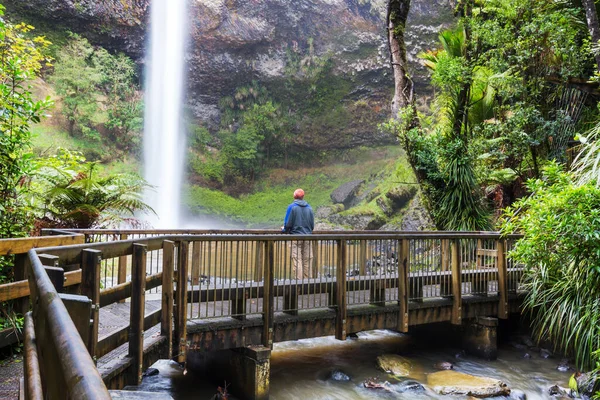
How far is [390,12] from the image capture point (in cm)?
1328

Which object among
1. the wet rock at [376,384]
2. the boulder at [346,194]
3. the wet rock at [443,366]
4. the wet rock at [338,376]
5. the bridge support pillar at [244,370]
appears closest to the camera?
the bridge support pillar at [244,370]

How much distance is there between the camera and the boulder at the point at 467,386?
6.45 meters

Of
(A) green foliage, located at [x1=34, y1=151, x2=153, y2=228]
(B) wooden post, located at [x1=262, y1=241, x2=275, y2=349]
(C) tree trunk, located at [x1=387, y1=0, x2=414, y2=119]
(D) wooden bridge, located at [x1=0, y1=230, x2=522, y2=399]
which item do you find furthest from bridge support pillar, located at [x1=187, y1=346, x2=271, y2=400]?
(C) tree trunk, located at [x1=387, y1=0, x2=414, y2=119]

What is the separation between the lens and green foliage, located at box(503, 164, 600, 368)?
6512mm

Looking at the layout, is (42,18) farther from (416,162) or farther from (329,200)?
(416,162)

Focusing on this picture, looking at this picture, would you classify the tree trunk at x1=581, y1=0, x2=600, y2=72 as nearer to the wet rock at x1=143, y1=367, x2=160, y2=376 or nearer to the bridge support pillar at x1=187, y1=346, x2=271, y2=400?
the bridge support pillar at x1=187, y1=346, x2=271, y2=400

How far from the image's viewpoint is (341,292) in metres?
6.57

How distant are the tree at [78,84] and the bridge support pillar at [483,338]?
25.1m

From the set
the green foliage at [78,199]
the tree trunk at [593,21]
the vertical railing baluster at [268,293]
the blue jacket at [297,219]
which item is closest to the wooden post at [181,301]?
the vertical railing baluster at [268,293]

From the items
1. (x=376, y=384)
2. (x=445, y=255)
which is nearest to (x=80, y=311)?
(x=376, y=384)

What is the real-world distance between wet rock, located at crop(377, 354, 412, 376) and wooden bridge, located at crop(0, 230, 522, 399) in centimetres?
78

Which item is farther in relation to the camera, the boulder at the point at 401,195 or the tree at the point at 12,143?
the boulder at the point at 401,195

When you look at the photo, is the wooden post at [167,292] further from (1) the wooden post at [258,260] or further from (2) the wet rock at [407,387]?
(2) the wet rock at [407,387]

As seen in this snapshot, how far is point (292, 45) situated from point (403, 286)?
93.7ft
